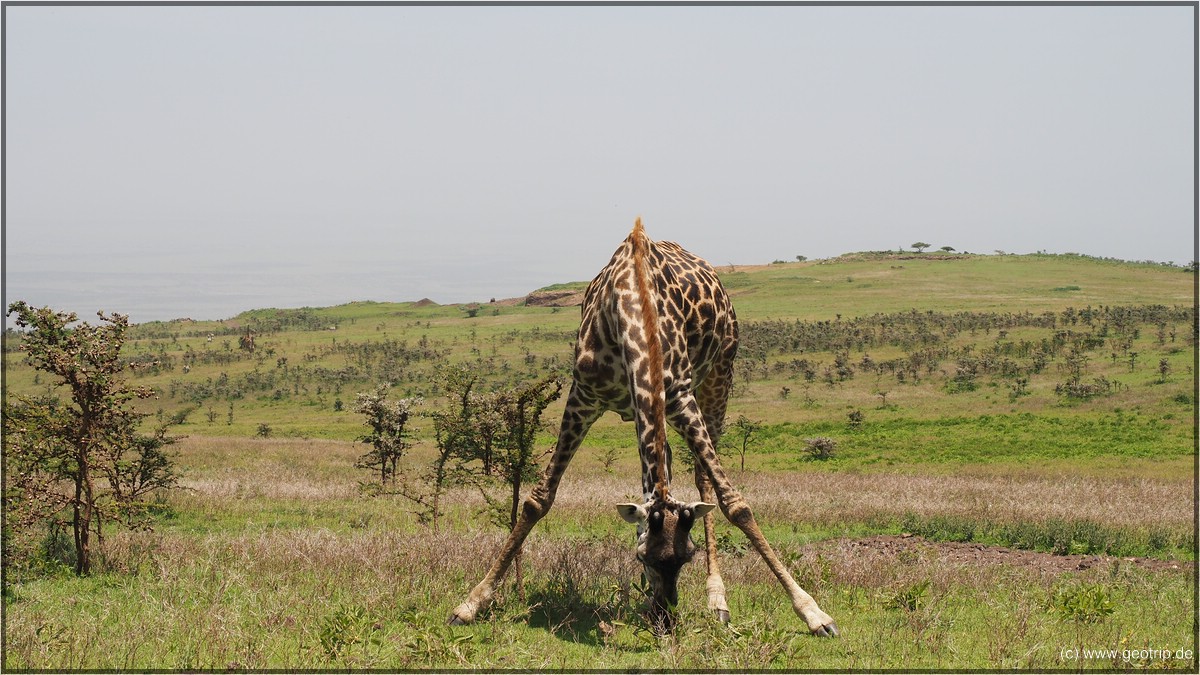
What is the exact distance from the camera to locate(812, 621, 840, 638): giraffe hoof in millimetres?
7770

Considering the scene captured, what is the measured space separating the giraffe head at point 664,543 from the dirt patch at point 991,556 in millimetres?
5704

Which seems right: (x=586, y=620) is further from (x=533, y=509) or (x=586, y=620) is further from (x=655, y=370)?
(x=655, y=370)

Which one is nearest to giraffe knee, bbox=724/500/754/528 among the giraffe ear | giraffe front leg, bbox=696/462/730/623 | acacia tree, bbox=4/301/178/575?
giraffe front leg, bbox=696/462/730/623

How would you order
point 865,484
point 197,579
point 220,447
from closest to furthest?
point 197,579 < point 865,484 < point 220,447

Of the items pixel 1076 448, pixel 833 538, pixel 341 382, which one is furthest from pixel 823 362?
pixel 833 538

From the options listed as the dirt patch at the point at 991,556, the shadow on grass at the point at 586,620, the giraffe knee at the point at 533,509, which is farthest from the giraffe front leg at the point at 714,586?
the dirt patch at the point at 991,556

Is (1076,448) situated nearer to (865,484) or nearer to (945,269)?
(865,484)

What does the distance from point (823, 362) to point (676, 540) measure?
189 ft

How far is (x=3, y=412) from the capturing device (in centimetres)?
1064

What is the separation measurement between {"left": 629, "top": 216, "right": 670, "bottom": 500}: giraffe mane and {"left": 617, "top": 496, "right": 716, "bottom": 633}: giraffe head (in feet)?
0.58

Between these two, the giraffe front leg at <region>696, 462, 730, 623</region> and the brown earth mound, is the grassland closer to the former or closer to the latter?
the giraffe front leg at <region>696, 462, 730, 623</region>

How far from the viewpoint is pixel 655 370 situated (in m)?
7.77

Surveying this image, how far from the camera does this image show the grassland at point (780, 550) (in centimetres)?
706

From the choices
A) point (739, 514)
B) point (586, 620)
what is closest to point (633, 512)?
point (739, 514)
